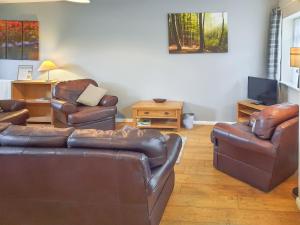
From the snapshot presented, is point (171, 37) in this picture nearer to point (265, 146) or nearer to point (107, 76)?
point (107, 76)

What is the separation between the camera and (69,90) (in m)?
5.75

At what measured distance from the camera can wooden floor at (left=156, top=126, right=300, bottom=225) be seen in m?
2.71

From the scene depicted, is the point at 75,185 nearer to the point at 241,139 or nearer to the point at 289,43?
the point at 241,139

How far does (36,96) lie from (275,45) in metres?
4.55

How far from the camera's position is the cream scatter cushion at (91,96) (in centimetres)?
566

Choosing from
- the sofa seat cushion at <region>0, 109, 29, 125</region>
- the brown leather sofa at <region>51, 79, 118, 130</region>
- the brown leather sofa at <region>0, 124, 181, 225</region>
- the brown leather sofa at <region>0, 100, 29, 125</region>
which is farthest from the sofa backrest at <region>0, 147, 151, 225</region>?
the brown leather sofa at <region>51, 79, 118, 130</region>

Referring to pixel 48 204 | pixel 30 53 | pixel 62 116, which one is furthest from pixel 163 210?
pixel 30 53

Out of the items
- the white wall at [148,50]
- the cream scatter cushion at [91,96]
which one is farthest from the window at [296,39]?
the cream scatter cushion at [91,96]

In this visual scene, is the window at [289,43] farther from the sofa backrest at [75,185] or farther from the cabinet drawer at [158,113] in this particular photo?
the sofa backrest at [75,185]

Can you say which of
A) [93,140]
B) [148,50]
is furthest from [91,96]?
[93,140]

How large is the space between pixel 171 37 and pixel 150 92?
1.11 meters

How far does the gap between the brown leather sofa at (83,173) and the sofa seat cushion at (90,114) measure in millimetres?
2667

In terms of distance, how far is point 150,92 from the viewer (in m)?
6.31

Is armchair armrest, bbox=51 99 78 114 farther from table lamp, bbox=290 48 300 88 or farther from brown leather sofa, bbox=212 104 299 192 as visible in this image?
table lamp, bbox=290 48 300 88
